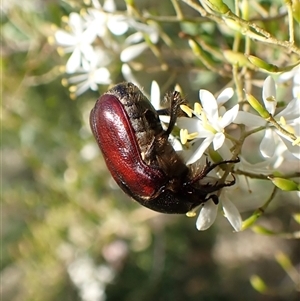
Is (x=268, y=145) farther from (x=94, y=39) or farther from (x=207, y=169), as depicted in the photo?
(x=94, y=39)

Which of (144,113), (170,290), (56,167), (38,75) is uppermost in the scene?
(144,113)

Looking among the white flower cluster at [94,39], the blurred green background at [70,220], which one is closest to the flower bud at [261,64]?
the white flower cluster at [94,39]

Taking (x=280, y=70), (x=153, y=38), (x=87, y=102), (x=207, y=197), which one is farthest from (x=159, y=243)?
(x=280, y=70)

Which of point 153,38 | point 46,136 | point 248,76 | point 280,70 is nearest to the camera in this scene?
point 280,70

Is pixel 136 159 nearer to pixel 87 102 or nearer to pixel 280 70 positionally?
pixel 280 70

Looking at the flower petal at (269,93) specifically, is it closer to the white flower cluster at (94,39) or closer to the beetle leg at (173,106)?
the beetle leg at (173,106)

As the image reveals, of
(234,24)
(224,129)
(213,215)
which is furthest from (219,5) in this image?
(213,215)
